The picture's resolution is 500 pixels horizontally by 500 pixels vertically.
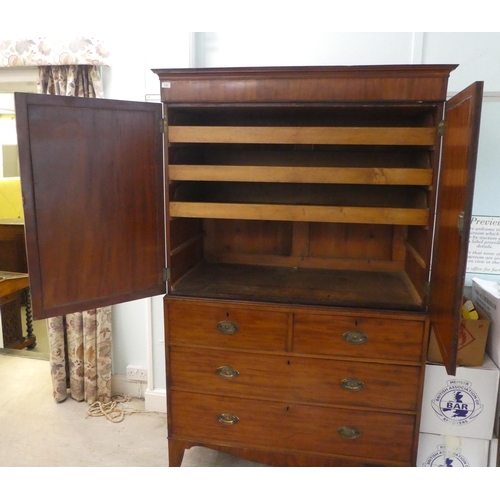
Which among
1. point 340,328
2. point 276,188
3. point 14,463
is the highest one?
point 276,188

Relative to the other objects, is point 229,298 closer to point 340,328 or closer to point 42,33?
point 340,328

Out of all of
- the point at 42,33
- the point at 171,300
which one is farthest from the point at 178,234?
the point at 42,33

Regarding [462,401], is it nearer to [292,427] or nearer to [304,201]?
[292,427]

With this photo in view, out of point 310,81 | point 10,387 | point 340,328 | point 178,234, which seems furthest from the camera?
point 10,387

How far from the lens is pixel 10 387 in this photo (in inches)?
102

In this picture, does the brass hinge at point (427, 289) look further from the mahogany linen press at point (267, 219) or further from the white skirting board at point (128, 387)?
the white skirting board at point (128, 387)

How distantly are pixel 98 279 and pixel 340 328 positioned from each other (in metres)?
0.90

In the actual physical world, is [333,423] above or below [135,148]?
below

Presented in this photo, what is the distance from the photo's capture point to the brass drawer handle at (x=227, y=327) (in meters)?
1.62

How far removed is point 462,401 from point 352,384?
51 centimetres

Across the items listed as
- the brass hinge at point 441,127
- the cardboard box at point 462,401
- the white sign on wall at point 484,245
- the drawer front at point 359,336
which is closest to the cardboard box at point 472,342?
the cardboard box at point 462,401

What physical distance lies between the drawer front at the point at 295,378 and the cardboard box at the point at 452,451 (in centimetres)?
33

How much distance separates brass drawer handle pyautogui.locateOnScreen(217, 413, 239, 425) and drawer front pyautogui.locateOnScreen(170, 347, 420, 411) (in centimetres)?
10

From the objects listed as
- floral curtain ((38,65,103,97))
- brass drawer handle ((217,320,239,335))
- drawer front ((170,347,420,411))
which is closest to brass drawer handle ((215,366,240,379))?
drawer front ((170,347,420,411))
